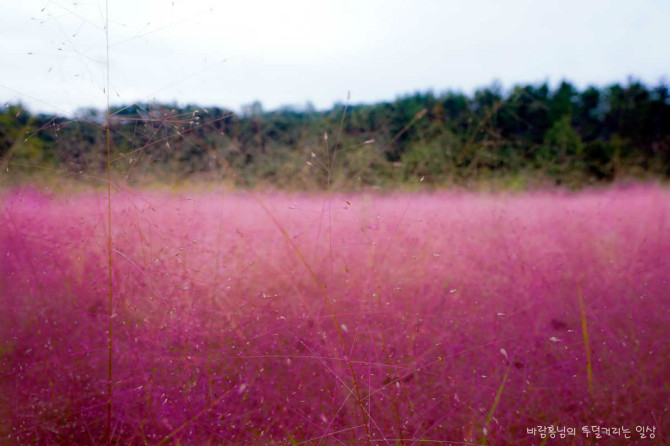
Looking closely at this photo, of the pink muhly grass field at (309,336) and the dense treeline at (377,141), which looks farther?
the dense treeline at (377,141)

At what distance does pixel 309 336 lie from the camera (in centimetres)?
152

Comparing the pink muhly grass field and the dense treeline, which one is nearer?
the pink muhly grass field

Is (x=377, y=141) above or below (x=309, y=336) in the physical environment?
above

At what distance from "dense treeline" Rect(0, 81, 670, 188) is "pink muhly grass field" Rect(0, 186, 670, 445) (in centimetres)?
39

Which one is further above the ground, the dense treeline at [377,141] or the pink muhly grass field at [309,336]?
the dense treeline at [377,141]

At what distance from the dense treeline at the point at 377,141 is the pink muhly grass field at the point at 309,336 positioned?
0.39 m

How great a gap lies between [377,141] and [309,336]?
5138 mm

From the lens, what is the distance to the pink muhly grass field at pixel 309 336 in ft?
4.47

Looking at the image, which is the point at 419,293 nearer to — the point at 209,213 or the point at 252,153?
the point at 209,213

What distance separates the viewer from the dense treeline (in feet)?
6.04

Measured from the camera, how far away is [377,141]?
6305mm

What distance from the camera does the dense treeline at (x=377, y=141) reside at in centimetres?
184

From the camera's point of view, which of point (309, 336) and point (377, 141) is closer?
point (309, 336)

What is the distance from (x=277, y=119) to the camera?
11273 millimetres
